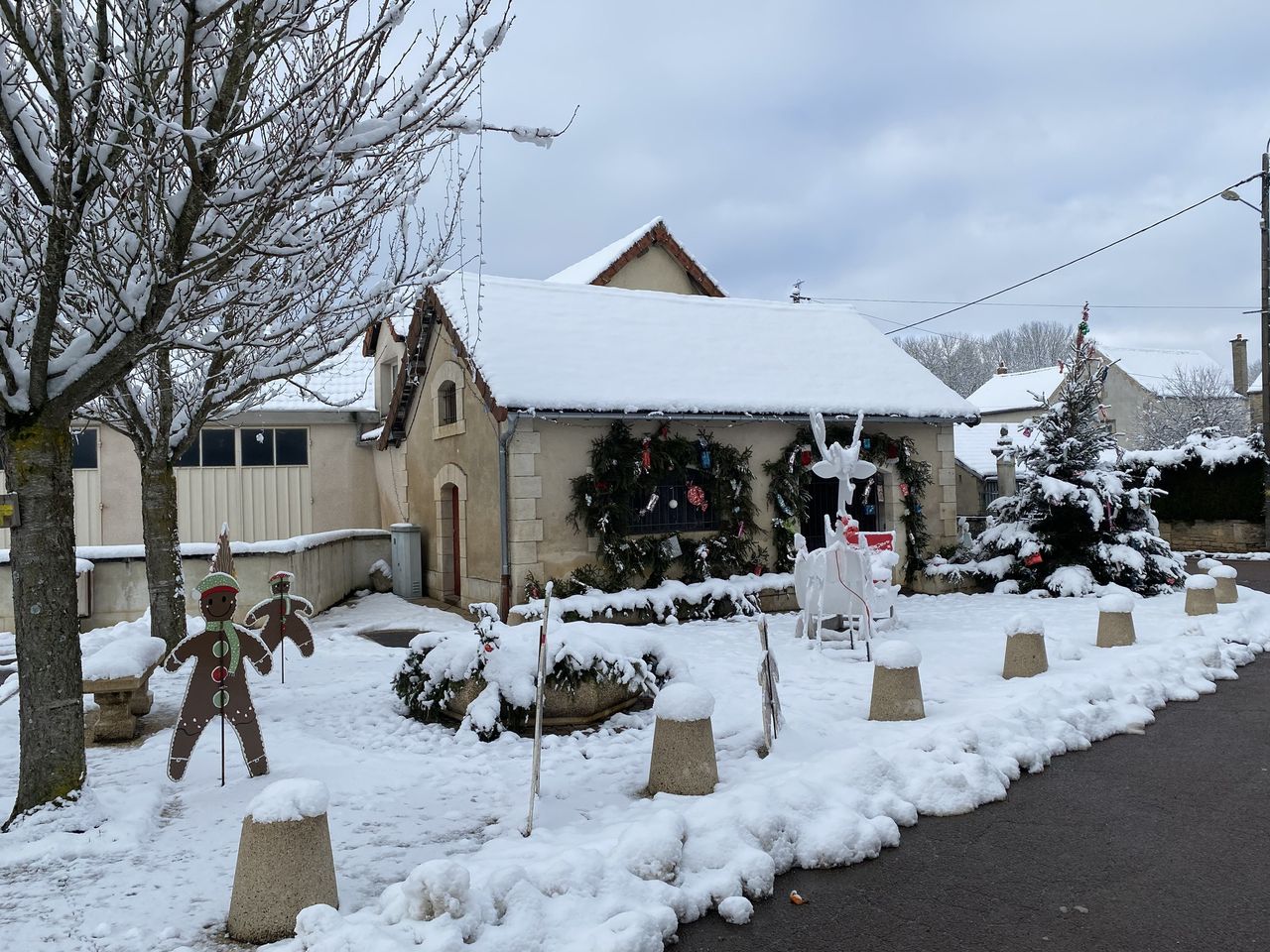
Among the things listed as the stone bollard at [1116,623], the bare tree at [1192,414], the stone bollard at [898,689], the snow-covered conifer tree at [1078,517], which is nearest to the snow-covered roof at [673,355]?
the snow-covered conifer tree at [1078,517]

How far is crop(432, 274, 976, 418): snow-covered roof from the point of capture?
36.3ft

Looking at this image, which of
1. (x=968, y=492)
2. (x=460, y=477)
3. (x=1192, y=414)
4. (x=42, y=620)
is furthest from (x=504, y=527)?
(x=1192, y=414)

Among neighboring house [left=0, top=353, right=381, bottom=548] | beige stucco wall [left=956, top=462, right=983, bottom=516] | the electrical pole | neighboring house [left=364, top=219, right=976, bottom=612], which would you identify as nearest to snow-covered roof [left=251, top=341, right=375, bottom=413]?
neighboring house [left=0, top=353, right=381, bottom=548]

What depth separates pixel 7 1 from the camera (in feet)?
12.8

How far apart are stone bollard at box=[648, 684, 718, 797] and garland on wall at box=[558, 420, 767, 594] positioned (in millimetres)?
5888

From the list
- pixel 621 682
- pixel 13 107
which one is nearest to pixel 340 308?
pixel 13 107

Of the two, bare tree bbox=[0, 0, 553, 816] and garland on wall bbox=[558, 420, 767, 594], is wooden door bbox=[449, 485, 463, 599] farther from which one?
bare tree bbox=[0, 0, 553, 816]

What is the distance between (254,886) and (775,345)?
11.7 metres

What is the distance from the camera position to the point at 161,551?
26.3ft

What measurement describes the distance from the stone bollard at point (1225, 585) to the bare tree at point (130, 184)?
10757 mm

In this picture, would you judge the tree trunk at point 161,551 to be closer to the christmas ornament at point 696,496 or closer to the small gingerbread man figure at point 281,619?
the small gingerbread man figure at point 281,619

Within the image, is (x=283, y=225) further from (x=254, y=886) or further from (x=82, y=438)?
(x=82, y=438)

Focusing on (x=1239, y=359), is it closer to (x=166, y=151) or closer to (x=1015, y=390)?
(x=1015, y=390)

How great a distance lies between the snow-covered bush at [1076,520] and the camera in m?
12.7
